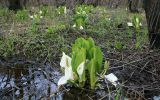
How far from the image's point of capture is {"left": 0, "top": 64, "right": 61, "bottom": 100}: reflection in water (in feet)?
7.23

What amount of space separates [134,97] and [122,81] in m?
0.31

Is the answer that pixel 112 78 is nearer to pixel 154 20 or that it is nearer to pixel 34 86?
pixel 34 86

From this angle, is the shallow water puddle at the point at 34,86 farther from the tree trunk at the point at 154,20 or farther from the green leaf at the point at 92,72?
the tree trunk at the point at 154,20

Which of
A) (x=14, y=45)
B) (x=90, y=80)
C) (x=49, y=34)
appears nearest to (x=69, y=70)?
(x=90, y=80)

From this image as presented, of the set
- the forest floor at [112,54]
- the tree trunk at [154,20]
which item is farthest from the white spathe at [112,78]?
the tree trunk at [154,20]

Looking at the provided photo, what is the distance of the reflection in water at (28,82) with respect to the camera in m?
2.21

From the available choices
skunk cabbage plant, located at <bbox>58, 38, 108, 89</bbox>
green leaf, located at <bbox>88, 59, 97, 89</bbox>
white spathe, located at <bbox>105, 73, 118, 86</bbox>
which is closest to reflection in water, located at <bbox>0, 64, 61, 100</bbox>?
Result: skunk cabbage plant, located at <bbox>58, 38, 108, 89</bbox>

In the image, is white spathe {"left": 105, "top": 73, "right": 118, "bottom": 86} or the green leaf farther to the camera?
white spathe {"left": 105, "top": 73, "right": 118, "bottom": 86}

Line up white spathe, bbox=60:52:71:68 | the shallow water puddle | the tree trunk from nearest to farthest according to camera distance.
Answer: the shallow water puddle
white spathe, bbox=60:52:71:68
the tree trunk

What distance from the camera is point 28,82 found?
Answer: 8.17 ft

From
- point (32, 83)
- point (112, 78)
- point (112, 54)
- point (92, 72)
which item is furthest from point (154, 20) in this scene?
point (32, 83)

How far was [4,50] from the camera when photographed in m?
3.55

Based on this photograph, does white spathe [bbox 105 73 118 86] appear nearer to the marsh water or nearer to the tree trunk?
the marsh water

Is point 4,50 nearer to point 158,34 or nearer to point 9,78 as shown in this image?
point 9,78
